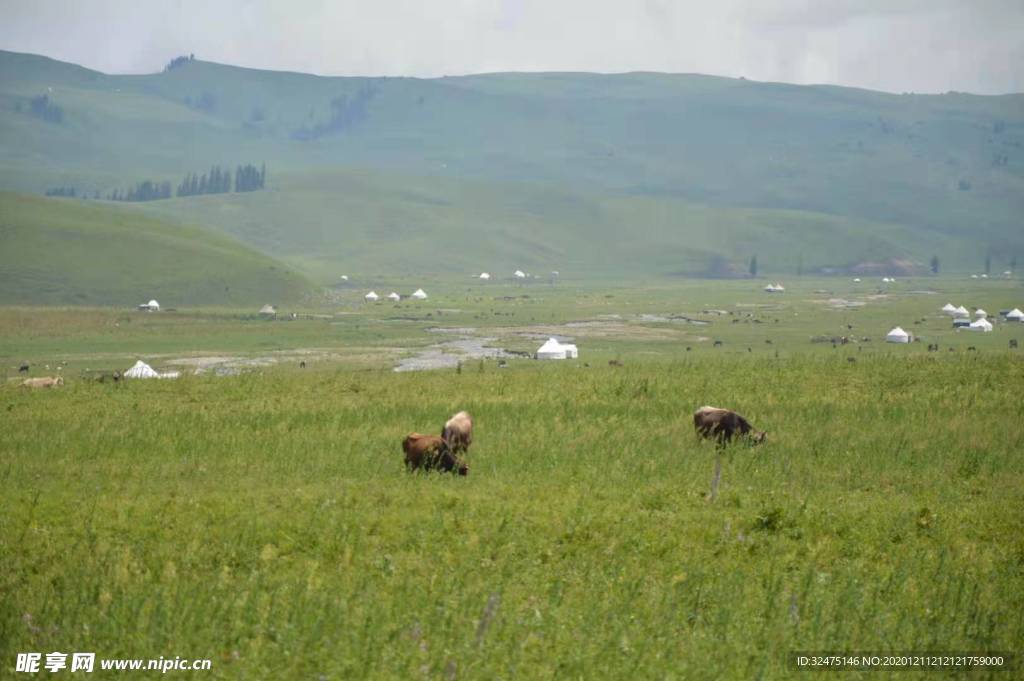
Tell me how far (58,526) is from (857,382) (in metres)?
21.1

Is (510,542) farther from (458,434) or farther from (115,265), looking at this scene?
(115,265)

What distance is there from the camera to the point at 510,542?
17.3 metres

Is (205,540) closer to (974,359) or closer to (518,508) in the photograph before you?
(518,508)

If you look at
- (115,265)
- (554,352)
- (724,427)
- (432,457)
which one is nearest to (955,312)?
(554,352)

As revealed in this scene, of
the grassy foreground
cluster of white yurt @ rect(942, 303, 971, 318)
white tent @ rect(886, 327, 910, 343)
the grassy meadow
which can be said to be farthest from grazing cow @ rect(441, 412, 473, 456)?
cluster of white yurt @ rect(942, 303, 971, 318)

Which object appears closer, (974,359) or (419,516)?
(419,516)

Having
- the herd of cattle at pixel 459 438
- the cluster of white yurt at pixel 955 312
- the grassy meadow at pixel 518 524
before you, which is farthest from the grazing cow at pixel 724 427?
the cluster of white yurt at pixel 955 312

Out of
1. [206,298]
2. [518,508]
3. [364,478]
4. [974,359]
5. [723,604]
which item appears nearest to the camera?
[723,604]

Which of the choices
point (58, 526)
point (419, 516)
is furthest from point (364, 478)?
point (58, 526)

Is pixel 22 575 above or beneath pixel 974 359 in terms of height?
beneath

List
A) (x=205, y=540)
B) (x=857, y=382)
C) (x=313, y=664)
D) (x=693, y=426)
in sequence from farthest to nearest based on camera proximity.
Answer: (x=857, y=382), (x=693, y=426), (x=205, y=540), (x=313, y=664)

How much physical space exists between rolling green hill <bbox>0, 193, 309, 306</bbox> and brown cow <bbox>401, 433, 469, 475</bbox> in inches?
4408

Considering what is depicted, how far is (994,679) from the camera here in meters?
13.5

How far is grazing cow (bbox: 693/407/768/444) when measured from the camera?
25.4 metres
